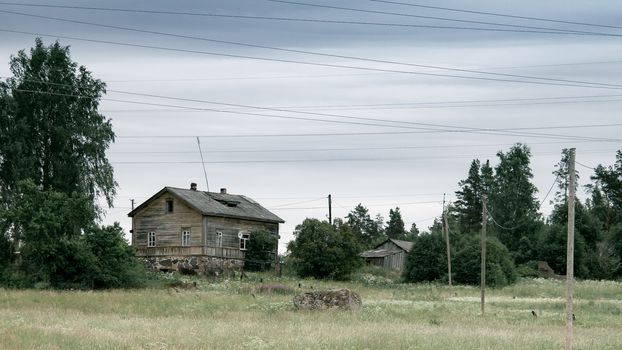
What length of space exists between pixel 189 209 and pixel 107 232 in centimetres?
2145

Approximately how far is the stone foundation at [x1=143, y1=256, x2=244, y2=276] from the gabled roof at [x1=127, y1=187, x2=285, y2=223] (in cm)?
377

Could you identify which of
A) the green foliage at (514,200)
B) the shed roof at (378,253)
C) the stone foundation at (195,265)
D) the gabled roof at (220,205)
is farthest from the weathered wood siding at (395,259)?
the stone foundation at (195,265)

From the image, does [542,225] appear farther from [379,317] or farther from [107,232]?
[379,317]

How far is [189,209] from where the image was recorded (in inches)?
3172

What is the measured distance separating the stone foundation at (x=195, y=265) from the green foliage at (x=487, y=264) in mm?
17895

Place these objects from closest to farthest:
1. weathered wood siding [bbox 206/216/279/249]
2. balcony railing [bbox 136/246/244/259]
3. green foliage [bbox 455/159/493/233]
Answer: balcony railing [bbox 136/246/244/259]
weathered wood siding [bbox 206/216/279/249]
green foliage [bbox 455/159/493/233]

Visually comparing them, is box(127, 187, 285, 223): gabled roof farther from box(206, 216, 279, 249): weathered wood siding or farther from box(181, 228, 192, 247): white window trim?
box(181, 228, 192, 247): white window trim

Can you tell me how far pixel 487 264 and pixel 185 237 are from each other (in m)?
24.3

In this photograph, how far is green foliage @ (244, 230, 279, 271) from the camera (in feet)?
270

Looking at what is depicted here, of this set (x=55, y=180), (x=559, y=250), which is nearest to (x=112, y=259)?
(x=55, y=180)

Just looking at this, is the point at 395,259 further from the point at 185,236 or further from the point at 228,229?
the point at 185,236

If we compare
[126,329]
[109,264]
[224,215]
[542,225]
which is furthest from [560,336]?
[542,225]

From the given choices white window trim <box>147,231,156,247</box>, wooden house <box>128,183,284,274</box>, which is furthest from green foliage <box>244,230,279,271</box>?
white window trim <box>147,231,156,247</box>

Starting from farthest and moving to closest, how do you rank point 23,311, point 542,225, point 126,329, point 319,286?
1. point 542,225
2. point 319,286
3. point 23,311
4. point 126,329
